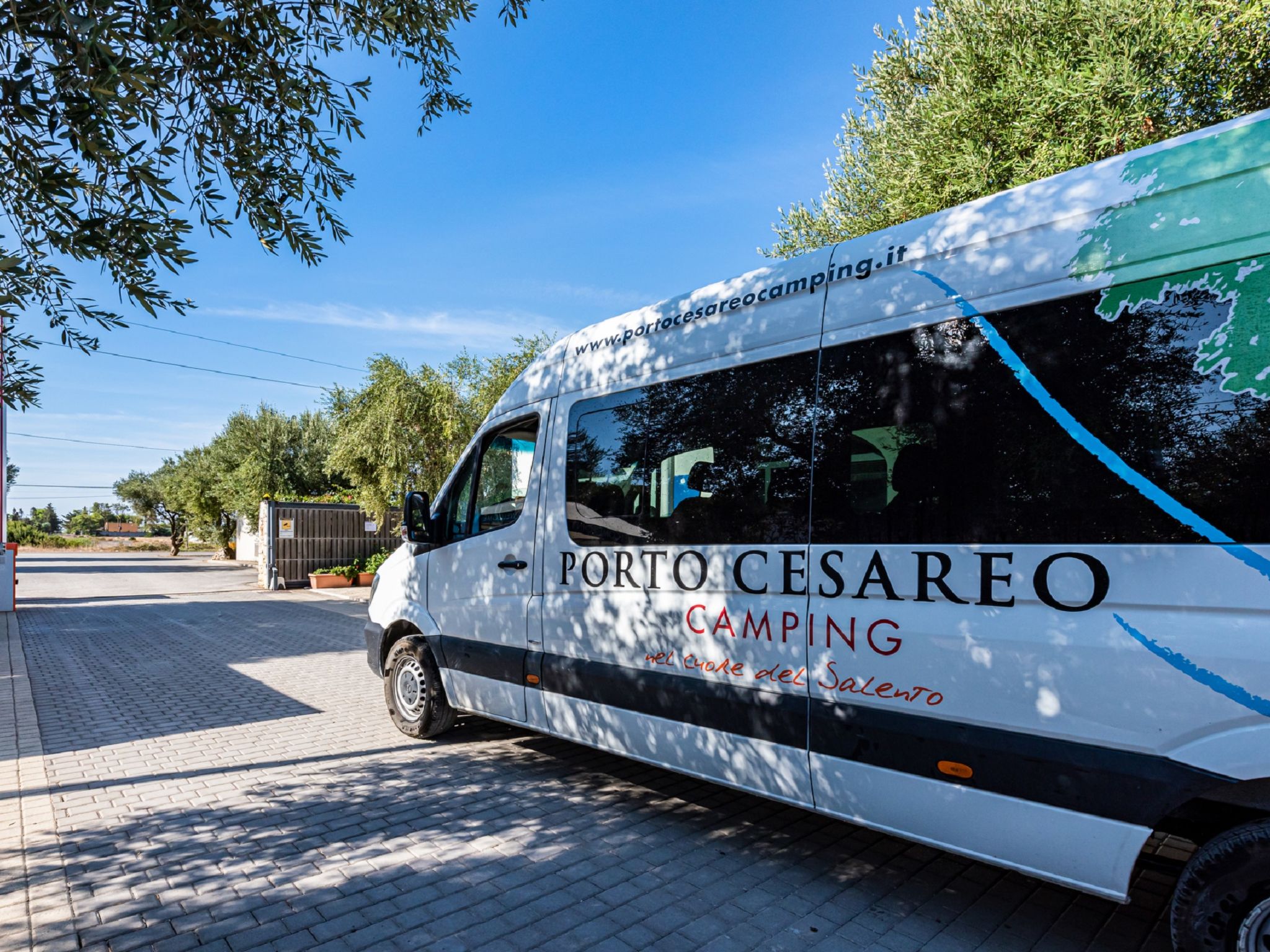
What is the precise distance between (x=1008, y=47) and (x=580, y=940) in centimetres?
1114

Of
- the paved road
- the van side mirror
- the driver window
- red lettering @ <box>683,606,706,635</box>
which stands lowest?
the paved road

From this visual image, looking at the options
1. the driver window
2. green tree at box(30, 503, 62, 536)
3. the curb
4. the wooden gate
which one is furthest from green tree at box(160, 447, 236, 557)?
green tree at box(30, 503, 62, 536)

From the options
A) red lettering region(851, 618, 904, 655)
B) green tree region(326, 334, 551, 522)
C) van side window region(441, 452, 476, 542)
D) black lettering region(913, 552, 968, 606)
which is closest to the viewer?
black lettering region(913, 552, 968, 606)

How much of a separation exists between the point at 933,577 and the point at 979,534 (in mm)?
255

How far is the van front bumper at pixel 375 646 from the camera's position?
6.33m

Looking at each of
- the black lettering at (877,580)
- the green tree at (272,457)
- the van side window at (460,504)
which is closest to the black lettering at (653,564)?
the black lettering at (877,580)

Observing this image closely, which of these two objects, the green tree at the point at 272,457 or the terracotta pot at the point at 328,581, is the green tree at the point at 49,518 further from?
the terracotta pot at the point at 328,581

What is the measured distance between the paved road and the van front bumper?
0.54m

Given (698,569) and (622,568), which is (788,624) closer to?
(698,569)

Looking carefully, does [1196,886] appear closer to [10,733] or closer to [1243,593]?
[1243,593]

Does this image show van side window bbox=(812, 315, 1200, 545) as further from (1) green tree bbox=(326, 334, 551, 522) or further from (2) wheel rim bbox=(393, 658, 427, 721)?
(1) green tree bbox=(326, 334, 551, 522)

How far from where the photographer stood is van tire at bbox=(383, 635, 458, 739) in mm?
5836

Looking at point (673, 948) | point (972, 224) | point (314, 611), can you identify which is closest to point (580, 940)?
point (673, 948)

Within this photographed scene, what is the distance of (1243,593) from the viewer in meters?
2.32
